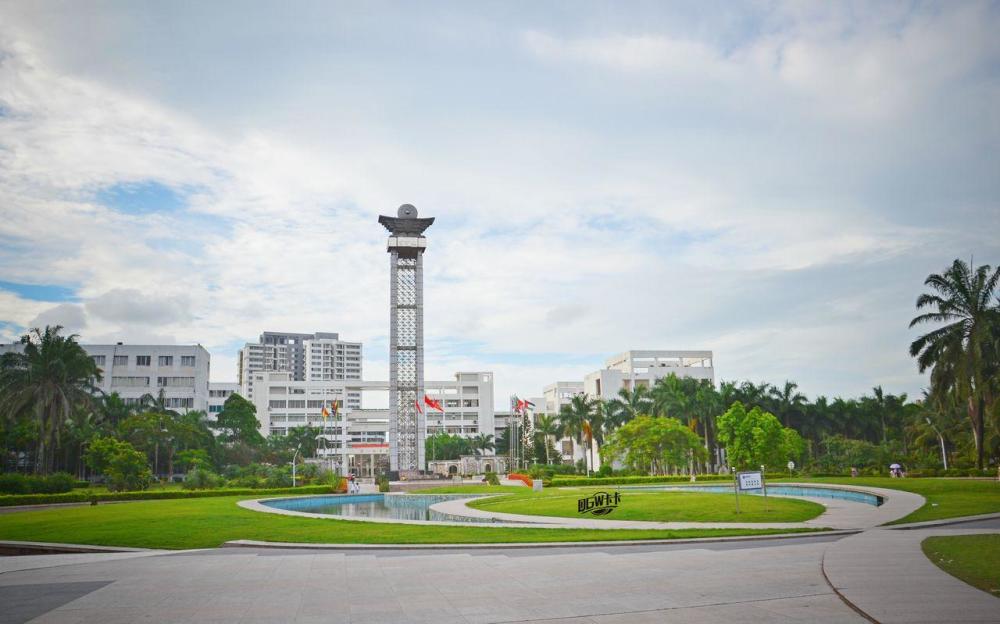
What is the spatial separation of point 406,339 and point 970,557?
3111 inches

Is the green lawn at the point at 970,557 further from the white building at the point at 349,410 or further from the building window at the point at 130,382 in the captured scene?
the building window at the point at 130,382

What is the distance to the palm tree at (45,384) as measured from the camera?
6375cm

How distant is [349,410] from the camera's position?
14325 centimetres

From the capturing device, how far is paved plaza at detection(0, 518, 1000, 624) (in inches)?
409

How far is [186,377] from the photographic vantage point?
396 feet

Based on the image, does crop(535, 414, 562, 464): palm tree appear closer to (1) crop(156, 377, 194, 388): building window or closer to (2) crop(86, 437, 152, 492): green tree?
(2) crop(86, 437, 152, 492): green tree

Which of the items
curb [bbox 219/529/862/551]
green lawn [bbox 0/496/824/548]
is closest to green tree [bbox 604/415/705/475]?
green lawn [bbox 0/496/824/548]

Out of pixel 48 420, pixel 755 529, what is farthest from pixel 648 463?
pixel 48 420

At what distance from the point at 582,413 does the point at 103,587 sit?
266ft

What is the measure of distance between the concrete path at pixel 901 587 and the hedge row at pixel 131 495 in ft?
145

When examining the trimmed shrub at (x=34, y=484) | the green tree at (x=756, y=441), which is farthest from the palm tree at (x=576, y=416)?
the trimmed shrub at (x=34, y=484)

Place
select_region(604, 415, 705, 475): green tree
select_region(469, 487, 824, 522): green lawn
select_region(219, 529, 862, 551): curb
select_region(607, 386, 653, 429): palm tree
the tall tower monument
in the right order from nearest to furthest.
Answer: select_region(219, 529, 862, 551): curb < select_region(469, 487, 824, 522): green lawn < select_region(604, 415, 705, 475): green tree < the tall tower monument < select_region(607, 386, 653, 429): palm tree

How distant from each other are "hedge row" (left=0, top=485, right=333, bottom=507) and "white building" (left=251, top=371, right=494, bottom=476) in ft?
224

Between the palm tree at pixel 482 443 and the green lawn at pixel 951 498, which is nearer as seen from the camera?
the green lawn at pixel 951 498
